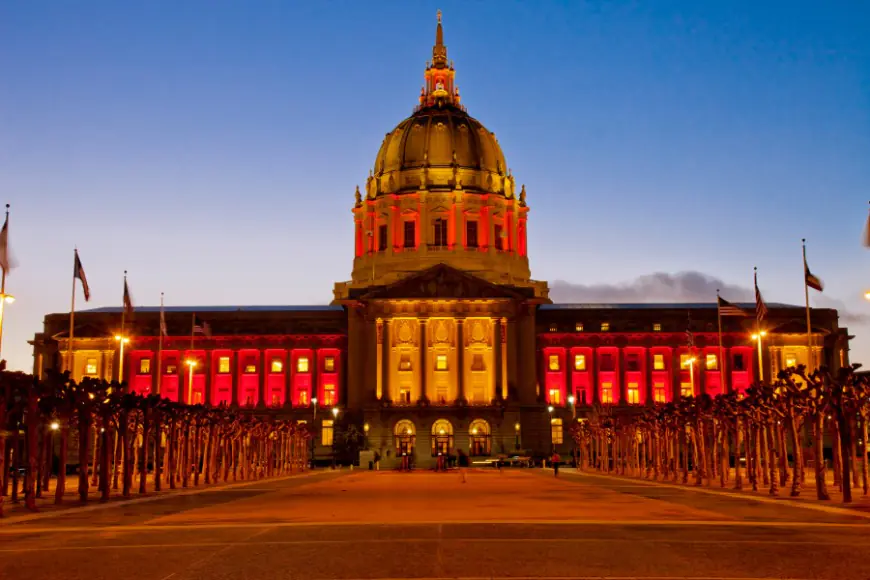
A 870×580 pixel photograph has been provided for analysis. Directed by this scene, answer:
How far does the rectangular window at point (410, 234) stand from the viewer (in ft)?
538

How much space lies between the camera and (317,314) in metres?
158

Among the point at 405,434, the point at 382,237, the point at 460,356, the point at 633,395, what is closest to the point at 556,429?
the point at 633,395

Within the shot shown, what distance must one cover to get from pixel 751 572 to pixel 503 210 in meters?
147

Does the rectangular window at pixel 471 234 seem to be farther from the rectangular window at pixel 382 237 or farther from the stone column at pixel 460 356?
the stone column at pixel 460 356

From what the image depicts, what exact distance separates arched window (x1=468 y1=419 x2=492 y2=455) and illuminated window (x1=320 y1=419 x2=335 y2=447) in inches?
795

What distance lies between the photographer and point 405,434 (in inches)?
5556

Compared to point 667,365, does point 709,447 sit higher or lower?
lower

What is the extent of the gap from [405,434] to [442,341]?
45.2ft

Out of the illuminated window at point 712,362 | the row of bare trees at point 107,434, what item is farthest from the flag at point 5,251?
the illuminated window at point 712,362

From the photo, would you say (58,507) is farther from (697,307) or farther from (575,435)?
(697,307)

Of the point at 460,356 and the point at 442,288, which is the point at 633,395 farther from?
the point at 442,288

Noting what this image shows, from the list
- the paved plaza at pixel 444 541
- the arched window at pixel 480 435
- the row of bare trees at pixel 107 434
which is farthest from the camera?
the arched window at pixel 480 435

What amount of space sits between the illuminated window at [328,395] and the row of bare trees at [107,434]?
44.0 m

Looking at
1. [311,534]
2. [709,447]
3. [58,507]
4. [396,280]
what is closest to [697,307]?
[396,280]
